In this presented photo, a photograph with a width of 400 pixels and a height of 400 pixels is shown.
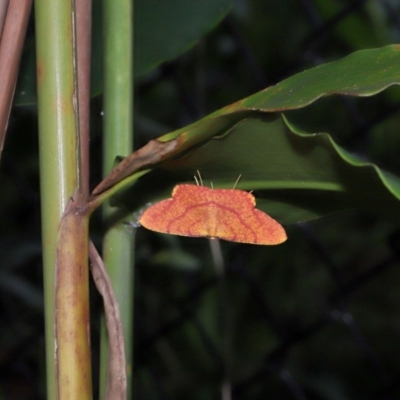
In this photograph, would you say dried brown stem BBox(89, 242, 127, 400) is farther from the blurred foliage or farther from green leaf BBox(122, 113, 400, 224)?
the blurred foliage

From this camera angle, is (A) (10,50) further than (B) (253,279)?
No

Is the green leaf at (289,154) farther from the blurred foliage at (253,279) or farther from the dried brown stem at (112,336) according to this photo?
the blurred foliage at (253,279)

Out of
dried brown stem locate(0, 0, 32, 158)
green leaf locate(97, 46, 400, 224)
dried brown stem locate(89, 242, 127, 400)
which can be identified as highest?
dried brown stem locate(0, 0, 32, 158)

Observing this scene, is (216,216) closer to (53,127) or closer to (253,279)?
(53,127)

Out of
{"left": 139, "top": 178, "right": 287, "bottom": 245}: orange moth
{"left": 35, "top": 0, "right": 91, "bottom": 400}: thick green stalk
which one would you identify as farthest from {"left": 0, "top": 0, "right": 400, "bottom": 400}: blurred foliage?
{"left": 35, "top": 0, "right": 91, "bottom": 400}: thick green stalk

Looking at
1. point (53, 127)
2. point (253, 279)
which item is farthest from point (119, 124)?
point (253, 279)

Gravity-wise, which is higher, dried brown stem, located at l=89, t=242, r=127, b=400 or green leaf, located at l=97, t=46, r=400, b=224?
green leaf, located at l=97, t=46, r=400, b=224

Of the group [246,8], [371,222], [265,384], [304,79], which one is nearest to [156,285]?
[265,384]
